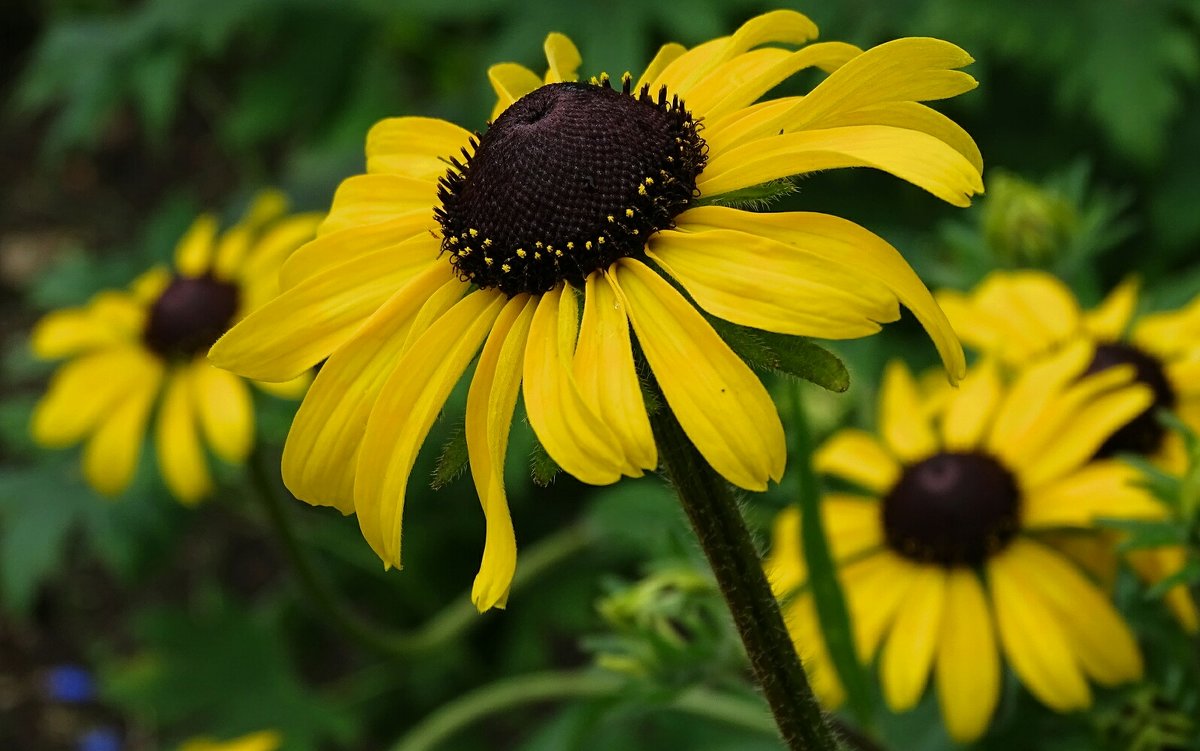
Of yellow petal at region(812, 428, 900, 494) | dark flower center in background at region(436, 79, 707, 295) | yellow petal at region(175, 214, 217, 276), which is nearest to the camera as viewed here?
dark flower center in background at region(436, 79, 707, 295)

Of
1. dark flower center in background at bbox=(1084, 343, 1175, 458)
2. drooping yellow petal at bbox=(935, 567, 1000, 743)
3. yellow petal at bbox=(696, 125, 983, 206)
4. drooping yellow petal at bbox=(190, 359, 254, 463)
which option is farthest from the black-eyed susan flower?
drooping yellow petal at bbox=(190, 359, 254, 463)

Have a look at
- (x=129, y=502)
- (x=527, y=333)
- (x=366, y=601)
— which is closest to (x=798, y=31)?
(x=527, y=333)

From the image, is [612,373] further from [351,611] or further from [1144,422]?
[351,611]

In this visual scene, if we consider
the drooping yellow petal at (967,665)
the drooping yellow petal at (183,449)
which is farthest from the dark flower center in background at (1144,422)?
the drooping yellow petal at (183,449)

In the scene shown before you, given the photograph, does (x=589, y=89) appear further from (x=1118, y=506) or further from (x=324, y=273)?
(x=1118, y=506)

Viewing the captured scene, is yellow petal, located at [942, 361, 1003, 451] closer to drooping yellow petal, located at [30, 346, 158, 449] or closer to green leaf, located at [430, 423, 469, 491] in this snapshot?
green leaf, located at [430, 423, 469, 491]

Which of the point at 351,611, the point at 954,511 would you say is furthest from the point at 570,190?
the point at 351,611
